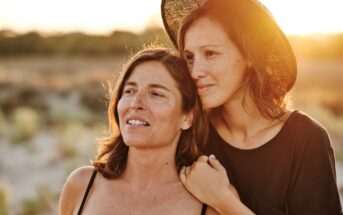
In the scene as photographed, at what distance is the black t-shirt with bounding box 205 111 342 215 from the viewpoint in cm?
356

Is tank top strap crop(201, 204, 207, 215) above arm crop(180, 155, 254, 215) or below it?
below

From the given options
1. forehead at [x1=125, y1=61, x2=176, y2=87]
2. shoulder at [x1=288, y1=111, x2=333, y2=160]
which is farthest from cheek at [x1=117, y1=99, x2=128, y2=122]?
shoulder at [x1=288, y1=111, x2=333, y2=160]

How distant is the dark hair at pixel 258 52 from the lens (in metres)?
3.70

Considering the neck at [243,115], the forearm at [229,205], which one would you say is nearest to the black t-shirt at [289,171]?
the neck at [243,115]

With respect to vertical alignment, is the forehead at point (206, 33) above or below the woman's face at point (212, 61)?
above

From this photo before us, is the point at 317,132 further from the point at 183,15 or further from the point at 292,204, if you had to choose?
the point at 183,15

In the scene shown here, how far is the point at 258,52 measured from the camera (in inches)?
151

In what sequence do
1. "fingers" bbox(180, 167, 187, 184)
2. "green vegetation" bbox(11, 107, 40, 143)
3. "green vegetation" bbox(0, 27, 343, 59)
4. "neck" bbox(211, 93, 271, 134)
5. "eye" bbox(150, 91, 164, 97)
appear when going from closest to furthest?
"eye" bbox(150, 91, 164, 97) < "fingers" bbox(180, 167, 187, 184) < "neck" bbox(211, 93, 271, 134) < "green vegetation" bbox(11, 107, 40, 143) < "green vegetation" bbox(0, 27, 343, 59)

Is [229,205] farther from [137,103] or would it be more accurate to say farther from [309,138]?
[137,103]

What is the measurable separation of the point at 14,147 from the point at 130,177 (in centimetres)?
811

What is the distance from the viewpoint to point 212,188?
3.48m

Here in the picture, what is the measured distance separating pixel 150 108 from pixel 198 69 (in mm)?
364

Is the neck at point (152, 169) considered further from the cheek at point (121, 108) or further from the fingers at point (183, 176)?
the cheek at point (121, 108)

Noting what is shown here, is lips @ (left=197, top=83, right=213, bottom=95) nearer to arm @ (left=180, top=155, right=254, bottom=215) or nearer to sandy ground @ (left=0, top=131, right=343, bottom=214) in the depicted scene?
arm @ (left=180, top=155, right=254, bottom=215)
